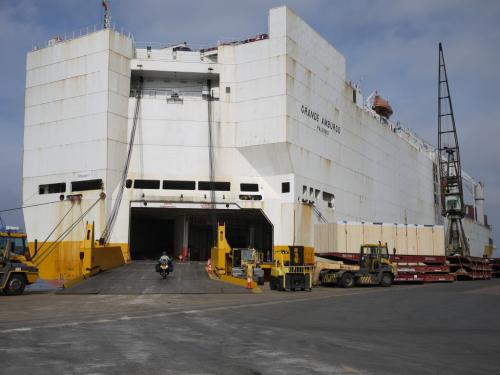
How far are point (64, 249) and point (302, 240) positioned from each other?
Result: 15.5m

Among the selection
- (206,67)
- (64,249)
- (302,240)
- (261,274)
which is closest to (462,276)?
(302,240)

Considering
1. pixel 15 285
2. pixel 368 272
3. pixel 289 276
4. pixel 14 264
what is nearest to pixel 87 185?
pixel 14 264

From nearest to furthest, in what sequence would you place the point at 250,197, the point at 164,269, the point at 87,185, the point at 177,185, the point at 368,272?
the point at 164,269 < the point at 368,272 < the point at 87,185 < the point at 177,185 < the point at 250,197

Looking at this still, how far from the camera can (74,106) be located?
35625 millimetres

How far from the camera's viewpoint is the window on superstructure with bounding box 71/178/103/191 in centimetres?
3375

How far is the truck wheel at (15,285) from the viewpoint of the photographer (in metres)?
22.4

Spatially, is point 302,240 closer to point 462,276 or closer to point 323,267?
point 323,267

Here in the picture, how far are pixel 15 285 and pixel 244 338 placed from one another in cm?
1526

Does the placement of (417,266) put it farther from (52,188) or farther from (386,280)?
(52,188)

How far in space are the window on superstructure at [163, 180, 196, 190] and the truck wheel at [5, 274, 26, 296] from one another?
46.5ft

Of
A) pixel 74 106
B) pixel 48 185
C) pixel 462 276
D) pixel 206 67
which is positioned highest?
pixel 206 67

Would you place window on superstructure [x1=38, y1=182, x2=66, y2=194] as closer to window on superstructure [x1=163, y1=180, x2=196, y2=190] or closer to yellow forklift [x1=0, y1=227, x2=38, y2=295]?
window on superstructure [x1=163, y1=180, x2=196, y2=190]

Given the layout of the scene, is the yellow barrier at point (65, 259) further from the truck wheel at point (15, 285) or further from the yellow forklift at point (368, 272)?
the yellow forklift at point (368, 272)

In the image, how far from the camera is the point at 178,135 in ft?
121
